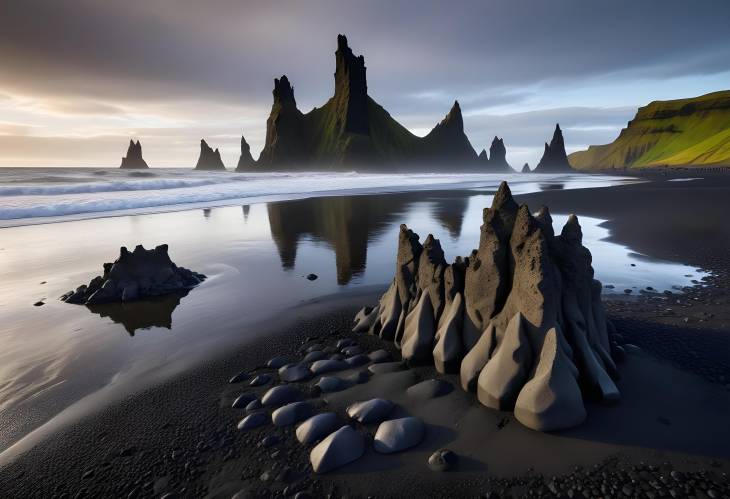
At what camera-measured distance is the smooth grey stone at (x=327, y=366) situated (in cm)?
607

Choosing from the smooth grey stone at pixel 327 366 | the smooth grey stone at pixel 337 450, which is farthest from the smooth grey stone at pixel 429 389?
the smooth grey stone at pixel 327 366

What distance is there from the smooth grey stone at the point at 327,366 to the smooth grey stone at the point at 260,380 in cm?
72

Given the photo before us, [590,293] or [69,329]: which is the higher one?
[590,293]

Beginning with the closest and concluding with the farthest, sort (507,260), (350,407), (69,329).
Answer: (350,407), (507,260), (69,329)

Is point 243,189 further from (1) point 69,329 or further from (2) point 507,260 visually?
(2) point 507,260

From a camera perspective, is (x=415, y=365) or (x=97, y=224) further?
(x=97, y=224)

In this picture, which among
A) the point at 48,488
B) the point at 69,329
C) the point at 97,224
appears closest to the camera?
the point at 48,488

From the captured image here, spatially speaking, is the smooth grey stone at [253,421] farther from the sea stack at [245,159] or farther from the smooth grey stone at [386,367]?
the sea stack at [245,159]

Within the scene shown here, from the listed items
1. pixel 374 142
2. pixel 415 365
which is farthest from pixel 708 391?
pixel 374 142

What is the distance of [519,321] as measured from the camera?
16.4ft

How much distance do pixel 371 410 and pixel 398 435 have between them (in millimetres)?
548

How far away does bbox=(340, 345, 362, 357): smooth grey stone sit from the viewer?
665cm

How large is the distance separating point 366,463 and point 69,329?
755 cm

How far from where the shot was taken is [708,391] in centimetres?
507
